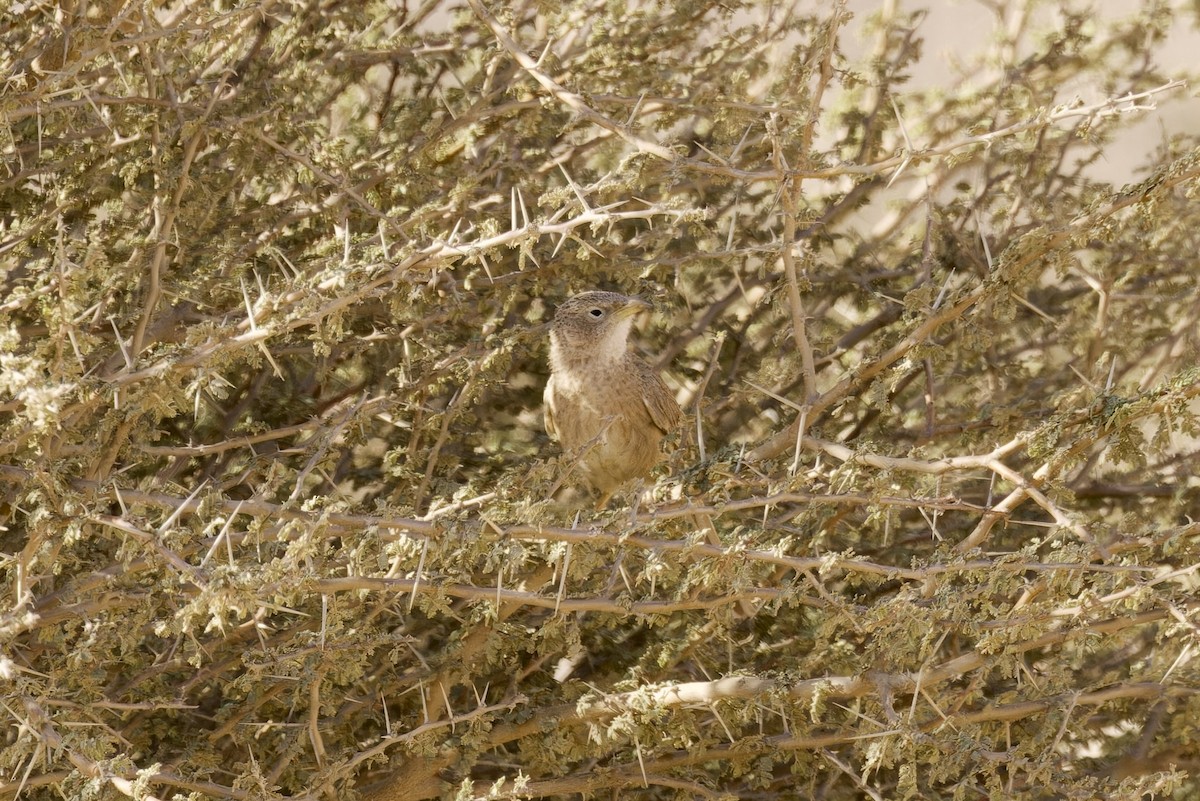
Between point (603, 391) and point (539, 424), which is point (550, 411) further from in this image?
point (539, 424)

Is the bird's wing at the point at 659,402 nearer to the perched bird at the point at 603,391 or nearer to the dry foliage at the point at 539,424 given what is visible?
the perched bird at the point at 603,391

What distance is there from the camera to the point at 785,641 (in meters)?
5.10

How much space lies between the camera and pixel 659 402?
564 centimetres

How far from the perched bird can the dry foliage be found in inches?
6.3

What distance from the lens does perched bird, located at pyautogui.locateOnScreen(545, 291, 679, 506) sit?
5.51 meters

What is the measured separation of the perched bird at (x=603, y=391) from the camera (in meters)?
5.51

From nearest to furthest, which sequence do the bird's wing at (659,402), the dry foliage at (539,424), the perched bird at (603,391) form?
the dry foliage at (539,424) → the perched bird at (603,391) → the bird's wing at (659,402)

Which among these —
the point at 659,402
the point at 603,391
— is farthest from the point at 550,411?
the point at 659,402

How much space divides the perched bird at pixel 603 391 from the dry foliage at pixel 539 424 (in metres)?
0.16

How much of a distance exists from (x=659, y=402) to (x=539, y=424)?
0.72m

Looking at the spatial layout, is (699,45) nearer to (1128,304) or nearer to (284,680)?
(1128,304)

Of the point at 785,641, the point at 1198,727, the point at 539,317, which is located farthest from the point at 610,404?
the point at 1198,727

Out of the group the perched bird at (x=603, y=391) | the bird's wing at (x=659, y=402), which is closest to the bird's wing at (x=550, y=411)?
the perched bird at (x=603, y=391)

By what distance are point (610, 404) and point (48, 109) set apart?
7.80ft
